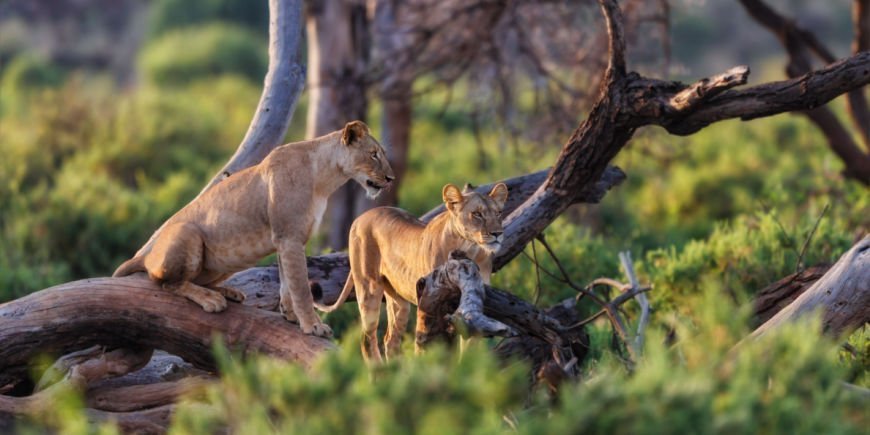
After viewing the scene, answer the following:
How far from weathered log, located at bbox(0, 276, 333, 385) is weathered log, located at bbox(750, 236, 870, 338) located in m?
2.26

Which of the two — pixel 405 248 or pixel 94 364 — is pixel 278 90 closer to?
pixel 405 248

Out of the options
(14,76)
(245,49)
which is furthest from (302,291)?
(245,49)

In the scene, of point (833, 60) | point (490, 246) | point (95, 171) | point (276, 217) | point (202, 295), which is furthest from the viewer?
point (95, 171)

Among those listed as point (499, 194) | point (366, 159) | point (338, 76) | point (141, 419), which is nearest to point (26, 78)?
point (338, 76)

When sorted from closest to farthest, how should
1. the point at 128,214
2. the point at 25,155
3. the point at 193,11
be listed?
the point at 128,214 < the point at 25,155 < the point at 193,11

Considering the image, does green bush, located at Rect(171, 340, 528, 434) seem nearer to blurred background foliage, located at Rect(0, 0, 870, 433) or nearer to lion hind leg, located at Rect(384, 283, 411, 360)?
blurred background foliage, located at Rect(0, 0, 870, 433)

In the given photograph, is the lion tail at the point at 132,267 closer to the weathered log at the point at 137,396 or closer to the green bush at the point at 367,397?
the weathered log at the point at 137,396

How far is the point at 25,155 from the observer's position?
1873cm

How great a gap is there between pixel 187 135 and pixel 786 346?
18.6 meters

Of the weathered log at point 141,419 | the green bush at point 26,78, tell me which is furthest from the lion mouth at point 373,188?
the green bush at point 26,78

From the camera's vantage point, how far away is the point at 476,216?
222 inches

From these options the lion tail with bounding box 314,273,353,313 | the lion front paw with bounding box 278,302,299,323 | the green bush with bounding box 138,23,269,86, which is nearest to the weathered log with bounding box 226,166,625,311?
the lion tail with bounding box 314,273,353,313

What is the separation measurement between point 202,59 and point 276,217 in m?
30.4

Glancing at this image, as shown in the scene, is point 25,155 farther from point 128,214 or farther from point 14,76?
point 14,76
